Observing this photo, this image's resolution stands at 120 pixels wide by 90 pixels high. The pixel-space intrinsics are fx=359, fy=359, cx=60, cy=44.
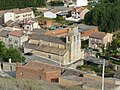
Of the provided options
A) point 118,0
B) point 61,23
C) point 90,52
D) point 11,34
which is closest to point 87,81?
point 90,52

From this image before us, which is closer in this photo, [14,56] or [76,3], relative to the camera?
[14,56]

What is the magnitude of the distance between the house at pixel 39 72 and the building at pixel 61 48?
3.82 metres

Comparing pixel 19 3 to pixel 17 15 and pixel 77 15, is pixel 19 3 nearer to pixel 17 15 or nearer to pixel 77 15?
pixel 17 15

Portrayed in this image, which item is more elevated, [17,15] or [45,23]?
[17,15]

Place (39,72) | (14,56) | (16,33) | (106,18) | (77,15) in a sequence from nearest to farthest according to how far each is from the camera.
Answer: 1. (39,72)
2. (14,56)
3. (16,33)
4. (106,18)
5. (77,15)

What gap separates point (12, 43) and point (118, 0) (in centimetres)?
1521

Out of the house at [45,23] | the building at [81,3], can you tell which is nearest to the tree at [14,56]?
the house at [45,23]

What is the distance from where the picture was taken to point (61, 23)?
2894 cm

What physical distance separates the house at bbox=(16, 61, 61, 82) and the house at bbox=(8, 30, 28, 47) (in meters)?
6.43

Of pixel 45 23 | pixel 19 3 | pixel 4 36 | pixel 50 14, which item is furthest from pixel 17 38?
pixel 19 3

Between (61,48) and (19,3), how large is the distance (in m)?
16.7

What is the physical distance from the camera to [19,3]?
35.1 metres

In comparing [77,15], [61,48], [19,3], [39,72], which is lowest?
[61,48]

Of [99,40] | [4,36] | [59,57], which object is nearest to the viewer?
[59,57]
